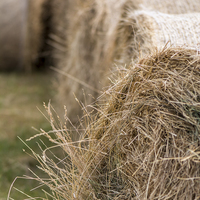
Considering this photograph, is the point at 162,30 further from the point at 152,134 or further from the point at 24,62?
the point at 24,62

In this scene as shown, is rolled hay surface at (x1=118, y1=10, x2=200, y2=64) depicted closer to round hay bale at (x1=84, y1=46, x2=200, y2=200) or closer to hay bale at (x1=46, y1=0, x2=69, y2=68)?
round hay bale at (x1=84, y1=46, x2=200, y2=200)

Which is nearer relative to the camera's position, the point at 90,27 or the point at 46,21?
the point at 90,27

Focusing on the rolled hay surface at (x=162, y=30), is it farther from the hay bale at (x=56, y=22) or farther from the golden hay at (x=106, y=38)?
the hay bale at (x=56, y=22)

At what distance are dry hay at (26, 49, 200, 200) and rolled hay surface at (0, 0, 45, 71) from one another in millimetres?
2781

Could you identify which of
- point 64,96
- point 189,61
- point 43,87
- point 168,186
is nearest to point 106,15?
point 64,96

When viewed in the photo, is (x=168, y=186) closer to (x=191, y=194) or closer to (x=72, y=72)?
(x=191, y=194)

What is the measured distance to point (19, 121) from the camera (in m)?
2.43

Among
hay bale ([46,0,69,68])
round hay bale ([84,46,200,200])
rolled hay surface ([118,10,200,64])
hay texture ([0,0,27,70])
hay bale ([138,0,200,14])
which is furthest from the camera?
hay texture ([0,0,27,70])

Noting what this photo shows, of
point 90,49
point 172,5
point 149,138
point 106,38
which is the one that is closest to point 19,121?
point 90,49

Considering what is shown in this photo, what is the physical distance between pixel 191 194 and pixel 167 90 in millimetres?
294

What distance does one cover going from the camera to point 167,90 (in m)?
0.84

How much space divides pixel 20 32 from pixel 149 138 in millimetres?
2985

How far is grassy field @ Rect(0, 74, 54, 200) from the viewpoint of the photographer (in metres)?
1.57

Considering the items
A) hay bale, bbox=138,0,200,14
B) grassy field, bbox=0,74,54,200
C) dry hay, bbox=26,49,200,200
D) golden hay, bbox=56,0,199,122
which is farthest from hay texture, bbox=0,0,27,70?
dry hay, bbox=26,49,200,200
